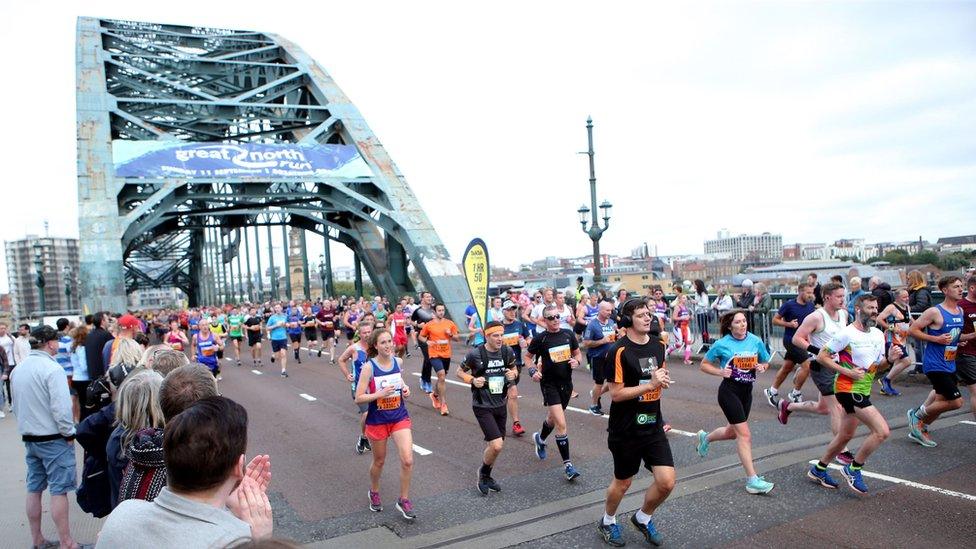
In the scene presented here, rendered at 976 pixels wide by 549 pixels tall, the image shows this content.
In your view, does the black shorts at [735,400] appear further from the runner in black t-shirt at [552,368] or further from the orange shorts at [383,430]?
the orange shorts at [383,430]

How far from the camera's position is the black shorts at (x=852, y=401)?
611cm

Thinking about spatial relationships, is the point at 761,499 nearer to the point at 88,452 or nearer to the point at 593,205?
the point at 88,452

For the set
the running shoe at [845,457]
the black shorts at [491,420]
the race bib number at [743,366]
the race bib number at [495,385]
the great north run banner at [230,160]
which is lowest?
the running shoe at [845,457]

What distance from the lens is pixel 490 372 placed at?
7.16 m

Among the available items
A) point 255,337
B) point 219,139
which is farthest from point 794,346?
point 219,139

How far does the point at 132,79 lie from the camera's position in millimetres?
35500

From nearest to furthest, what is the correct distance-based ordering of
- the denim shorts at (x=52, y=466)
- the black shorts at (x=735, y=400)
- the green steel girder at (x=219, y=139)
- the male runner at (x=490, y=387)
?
the denim shorts at (x=52, y=466) < the black shorts at (x=735, y=400) < the male runner at (x=490, y=387) < the green steel girder at (x=219, y=139)

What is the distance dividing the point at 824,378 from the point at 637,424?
377 centimetres

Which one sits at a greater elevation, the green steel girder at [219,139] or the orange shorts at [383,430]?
the green steel girder at [219,139]

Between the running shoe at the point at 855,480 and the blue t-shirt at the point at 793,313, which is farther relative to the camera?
the blue t-shirt at the point at 793,313

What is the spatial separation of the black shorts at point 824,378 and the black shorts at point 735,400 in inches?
57.7

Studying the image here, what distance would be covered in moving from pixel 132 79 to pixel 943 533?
40.3 meters

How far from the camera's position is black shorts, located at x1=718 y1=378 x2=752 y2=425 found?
6297 millimetres

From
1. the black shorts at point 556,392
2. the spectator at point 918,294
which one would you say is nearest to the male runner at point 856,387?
the black shorts at point 556,392
